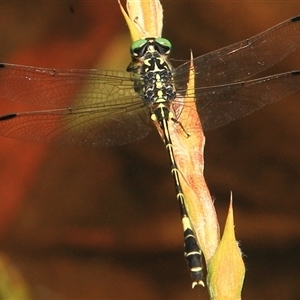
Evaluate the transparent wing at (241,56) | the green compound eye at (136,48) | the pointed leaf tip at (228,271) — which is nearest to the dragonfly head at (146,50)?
the green compound eye at (136,48)

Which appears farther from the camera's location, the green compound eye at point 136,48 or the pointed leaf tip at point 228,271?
the green compound eye at point 136,48

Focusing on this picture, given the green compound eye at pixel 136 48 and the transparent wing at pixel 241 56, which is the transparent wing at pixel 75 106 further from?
the transparent wing at pixel 241 56

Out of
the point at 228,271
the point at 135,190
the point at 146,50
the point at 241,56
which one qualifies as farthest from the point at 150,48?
the point at 135,190

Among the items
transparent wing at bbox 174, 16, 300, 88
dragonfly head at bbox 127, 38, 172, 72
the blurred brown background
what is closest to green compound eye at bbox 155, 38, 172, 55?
dragonfly head at bbox 127, 38, 172, 72

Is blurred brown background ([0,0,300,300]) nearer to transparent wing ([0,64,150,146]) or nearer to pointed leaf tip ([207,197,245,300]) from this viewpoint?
transparent wing ([0,64,150,146])

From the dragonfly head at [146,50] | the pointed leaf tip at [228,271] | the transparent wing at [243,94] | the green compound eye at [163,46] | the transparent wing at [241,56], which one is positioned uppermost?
the green compound eye at [163,46]
